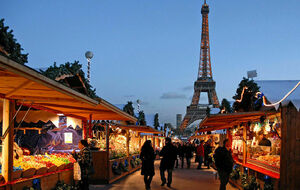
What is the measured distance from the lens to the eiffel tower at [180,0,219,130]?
67.4 metres

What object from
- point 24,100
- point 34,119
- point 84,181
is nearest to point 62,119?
point 34,119

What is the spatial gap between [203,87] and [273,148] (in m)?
64.4

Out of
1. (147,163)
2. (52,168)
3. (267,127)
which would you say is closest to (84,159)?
(52,168)

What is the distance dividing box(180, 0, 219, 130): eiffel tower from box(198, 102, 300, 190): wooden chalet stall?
53.5 m

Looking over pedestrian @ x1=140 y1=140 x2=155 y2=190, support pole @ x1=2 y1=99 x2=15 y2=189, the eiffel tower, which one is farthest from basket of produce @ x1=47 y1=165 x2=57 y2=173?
the eiffel tower

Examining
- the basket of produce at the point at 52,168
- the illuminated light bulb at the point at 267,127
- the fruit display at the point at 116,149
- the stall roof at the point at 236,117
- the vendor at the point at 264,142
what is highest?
the stall roof at the point at 236,117

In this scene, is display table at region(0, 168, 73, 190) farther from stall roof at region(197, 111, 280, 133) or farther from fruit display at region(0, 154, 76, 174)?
stall roof at region(197, 111, 280, 133)

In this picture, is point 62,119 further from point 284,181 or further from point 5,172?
point 284,181

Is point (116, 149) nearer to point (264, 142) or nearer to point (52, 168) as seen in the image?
point (52, 168)

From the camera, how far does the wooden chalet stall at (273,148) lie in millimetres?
7102

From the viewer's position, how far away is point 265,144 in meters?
9.71

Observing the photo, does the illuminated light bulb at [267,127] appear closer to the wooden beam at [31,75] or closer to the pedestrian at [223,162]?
the pedestrian at [223,162]

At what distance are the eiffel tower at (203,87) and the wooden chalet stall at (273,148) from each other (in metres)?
53.5

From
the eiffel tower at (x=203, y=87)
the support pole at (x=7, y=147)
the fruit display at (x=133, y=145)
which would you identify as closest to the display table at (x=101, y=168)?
the support pole at (x=7, y=147)
